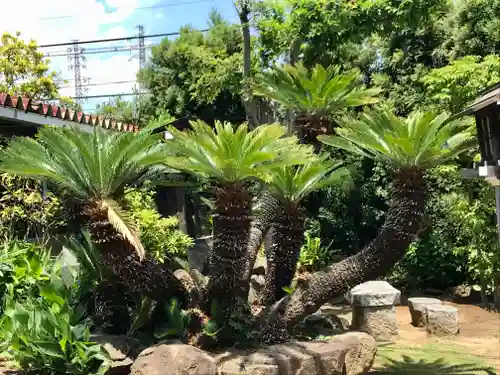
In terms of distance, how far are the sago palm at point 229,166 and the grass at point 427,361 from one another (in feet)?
10.5

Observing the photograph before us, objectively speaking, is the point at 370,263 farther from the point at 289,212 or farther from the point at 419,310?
the point at 419,310

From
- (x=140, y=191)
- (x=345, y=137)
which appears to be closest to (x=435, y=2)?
(x=345, y=137)

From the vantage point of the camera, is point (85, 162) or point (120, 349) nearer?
point (85, 162)

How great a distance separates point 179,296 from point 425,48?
42.4 ft

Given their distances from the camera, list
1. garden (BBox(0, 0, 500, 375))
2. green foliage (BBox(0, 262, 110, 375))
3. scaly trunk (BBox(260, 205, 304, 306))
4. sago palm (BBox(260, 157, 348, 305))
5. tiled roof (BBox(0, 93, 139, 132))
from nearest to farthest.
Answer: green foliage (BBox(0, 262, 110, 375)), garden (BBox(0, 0, 500, 375)), tiled roof (BBox(0, 93, 139, 132)), sago palm (BBox(260, 157, 348, 305)), scaly trunk (BBox(260, 205, 304, 306))

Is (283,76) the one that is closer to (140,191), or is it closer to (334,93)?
(334,93)

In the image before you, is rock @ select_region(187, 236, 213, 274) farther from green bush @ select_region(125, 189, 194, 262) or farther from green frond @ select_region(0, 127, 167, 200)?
green frond @ select_region(0, 127, 167, 200)

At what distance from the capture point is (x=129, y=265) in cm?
783

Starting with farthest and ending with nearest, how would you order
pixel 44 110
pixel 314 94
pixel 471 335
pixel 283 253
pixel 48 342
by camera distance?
pixel 471 335 < pixel 314 94 < pixel 44 110 < pixel 283 253 < pixel 48 342

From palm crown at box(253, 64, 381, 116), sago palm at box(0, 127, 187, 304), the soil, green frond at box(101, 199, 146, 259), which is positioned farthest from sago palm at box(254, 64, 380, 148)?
the soil

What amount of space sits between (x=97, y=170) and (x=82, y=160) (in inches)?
10.3

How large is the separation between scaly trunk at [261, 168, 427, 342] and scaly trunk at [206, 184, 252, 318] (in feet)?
3.18

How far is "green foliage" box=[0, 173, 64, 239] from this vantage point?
982 centimetres

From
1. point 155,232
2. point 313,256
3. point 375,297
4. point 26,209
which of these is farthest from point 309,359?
point 313,256
